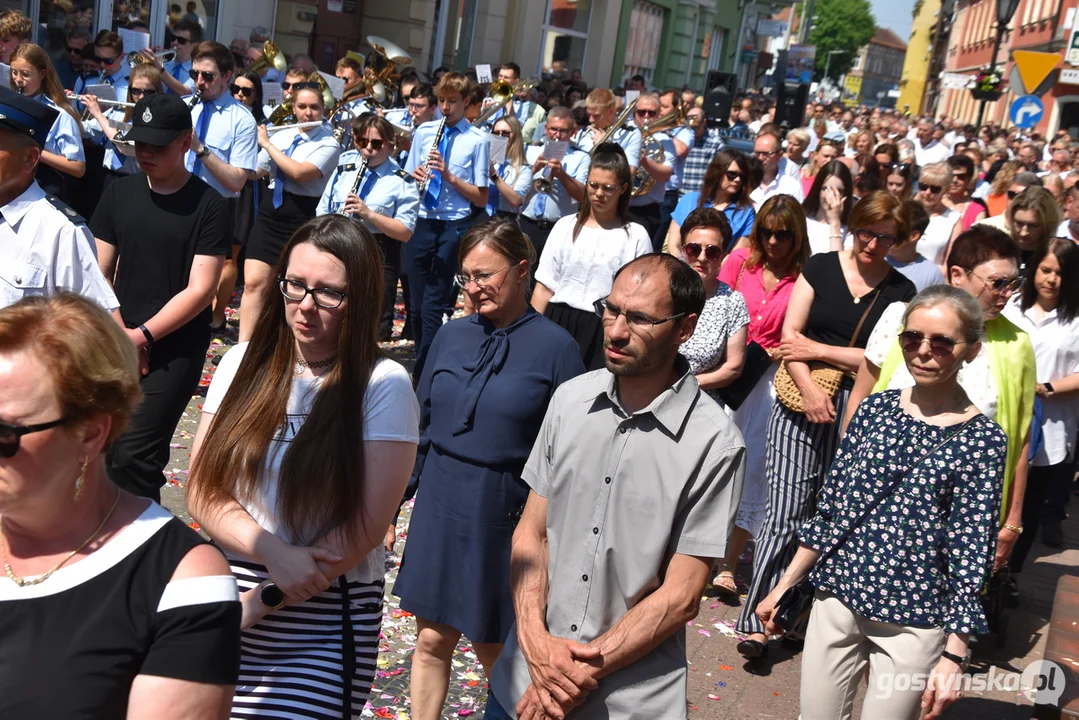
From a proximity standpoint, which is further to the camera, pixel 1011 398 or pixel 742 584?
pixel 742 584

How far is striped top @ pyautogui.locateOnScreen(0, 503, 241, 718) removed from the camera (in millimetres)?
1943

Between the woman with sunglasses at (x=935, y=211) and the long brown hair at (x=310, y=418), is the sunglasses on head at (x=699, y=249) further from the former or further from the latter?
the woman with sunglasses at (x=935, y=211)

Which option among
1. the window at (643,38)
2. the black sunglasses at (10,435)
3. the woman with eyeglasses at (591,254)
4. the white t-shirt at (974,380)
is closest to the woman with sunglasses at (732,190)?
the woman with eyeglasses at (591,254)

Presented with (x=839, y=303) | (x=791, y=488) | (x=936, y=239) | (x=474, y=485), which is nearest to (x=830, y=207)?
(x=936, y=239)

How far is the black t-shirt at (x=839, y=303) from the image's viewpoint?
17.8ft

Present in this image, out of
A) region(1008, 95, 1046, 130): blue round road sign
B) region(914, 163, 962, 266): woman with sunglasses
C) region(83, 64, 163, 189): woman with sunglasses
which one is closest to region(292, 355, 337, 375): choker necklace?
region(83, 64, 163, 189): woman with sunglasses

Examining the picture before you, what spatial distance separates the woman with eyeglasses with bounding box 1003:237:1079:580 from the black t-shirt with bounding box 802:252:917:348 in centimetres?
94

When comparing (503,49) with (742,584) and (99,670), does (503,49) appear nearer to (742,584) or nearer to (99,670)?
(742,584)

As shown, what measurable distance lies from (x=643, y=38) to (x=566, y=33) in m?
6.76

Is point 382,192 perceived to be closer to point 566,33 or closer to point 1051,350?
point 1051,350

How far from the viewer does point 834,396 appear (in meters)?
5.41

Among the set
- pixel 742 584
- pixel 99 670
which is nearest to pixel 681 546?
pixel 99 670

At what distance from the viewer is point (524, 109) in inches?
630

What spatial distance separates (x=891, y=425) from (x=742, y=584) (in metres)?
2.68
